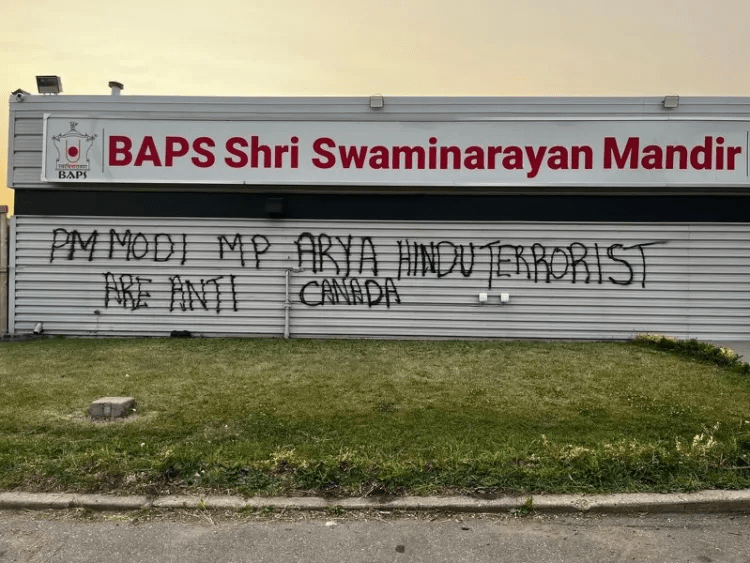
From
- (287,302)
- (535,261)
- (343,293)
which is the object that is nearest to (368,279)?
(343,293)

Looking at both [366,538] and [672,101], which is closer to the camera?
[366,538]

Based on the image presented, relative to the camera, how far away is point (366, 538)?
3.22 m

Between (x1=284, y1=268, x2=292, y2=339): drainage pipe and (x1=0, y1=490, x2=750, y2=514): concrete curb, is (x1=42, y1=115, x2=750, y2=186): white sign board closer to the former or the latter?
(x1=284, y1=268, x2=292, y2=339): drainage pipe

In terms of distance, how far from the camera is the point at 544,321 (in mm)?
10117

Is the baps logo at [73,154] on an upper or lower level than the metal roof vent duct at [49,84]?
lower

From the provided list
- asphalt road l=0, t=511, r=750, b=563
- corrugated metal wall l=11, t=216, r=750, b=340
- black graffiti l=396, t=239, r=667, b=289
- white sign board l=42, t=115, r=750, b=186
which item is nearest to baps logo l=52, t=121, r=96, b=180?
white sign board l=42, t=115, r=750, b=186

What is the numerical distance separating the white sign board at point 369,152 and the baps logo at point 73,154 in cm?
2

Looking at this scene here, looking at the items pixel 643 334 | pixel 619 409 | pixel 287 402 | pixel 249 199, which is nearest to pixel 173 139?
pixel 249 199

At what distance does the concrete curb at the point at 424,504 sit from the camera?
11.6 ft

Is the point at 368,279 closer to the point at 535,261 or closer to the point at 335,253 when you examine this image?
the point at 335,253

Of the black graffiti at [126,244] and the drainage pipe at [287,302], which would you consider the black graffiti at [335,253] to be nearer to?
the drainage pipe at [287,302]

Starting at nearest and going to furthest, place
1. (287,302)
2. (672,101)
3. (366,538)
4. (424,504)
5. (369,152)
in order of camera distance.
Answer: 1. (366,538)
2. (424,504)
3. (672,101)
4. (369,152)
5. (287,302)

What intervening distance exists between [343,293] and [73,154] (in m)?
5.51

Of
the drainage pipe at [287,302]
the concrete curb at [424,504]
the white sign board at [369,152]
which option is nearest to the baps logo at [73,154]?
the white sign board at [369,152]
